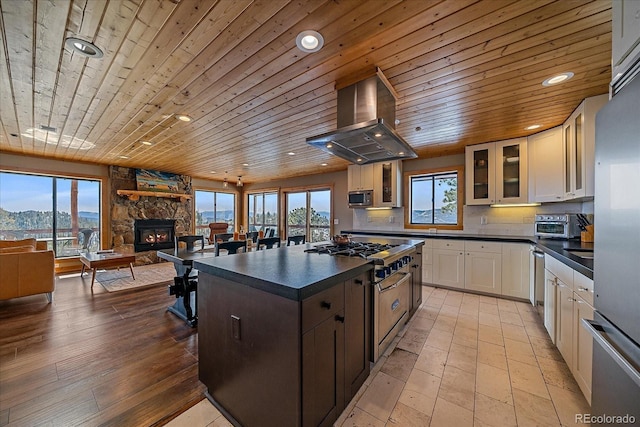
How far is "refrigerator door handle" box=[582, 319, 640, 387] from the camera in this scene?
80 centimetres

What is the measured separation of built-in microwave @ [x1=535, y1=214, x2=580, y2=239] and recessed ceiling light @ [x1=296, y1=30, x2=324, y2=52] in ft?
12.3

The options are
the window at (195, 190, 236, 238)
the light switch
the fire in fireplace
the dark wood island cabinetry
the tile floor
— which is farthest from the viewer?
the window at (195, 190, 236, 238)

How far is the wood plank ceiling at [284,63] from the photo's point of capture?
141 centimetres

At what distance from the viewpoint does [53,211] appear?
5250 mm

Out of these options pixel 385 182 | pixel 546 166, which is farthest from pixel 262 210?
pixel 546 166

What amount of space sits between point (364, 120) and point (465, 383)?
2231mm

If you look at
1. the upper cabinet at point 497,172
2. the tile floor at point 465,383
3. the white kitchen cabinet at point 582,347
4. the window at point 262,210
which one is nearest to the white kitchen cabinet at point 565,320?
the white kitchen cabinet at point 582,347

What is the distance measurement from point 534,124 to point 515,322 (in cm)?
256

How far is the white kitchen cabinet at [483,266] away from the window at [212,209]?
23.5 ft

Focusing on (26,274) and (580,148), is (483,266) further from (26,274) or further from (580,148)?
(26,274)

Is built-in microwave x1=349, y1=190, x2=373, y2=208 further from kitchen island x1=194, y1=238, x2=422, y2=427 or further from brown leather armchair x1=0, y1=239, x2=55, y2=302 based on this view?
brown leather armchair x1=0, y1=239, x2=55, y2=302

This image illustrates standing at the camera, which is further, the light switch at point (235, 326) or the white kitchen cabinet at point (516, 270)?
the white kitchen cabinet at point (516, 270)

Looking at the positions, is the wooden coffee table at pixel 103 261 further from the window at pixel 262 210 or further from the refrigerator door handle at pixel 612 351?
Result: the refrigerator door handle at pixel 612 351

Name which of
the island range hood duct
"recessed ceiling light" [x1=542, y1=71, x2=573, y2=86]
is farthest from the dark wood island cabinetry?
"recessed ceiling light" [x1=542, y1=71, x2=573, y2=86]
